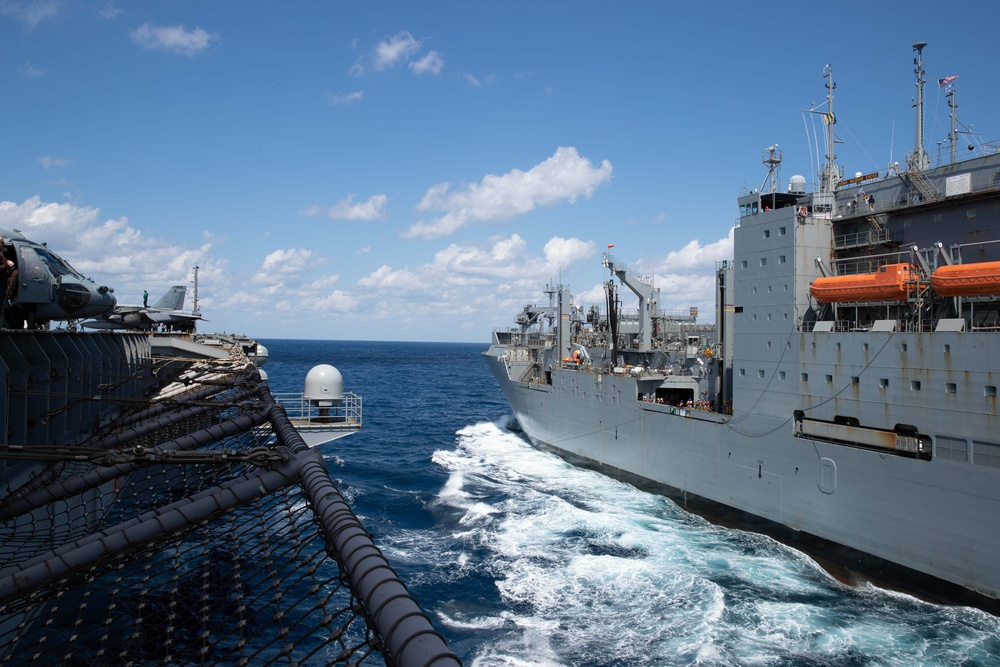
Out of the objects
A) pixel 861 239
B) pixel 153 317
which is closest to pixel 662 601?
pixel 861 239

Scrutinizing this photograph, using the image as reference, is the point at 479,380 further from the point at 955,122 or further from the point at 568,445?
the point at 955,122

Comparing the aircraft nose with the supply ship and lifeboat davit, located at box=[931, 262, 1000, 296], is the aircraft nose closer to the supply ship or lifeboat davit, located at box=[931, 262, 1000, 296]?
the supply ship

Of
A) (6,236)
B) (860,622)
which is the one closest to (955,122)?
(860,622)

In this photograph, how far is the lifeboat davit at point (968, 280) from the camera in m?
18.3

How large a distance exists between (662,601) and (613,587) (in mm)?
1585

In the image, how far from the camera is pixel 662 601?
1855 cm

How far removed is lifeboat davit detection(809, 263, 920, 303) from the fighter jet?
1059 inches

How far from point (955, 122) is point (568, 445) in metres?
23.9

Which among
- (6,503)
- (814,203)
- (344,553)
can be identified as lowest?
(6,503)

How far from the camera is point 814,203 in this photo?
2508 centimetres

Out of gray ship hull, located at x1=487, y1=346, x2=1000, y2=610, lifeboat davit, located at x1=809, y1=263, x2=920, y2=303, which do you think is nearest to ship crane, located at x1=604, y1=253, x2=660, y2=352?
gray ship hull, located at x1=487, y1=346, x2=1000, y2=610

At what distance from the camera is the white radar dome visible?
78.0 feet

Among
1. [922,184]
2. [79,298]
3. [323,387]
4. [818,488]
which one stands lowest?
[818,488]

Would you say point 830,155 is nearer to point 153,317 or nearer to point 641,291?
point 641,291
